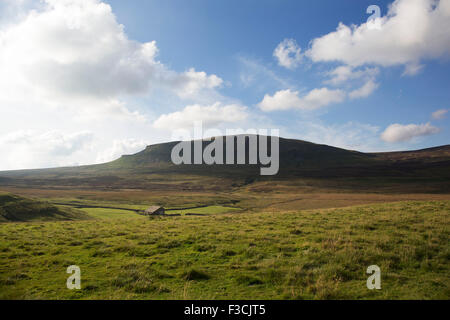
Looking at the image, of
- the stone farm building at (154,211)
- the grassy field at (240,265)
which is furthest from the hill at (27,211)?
the grassy field at (240,265)

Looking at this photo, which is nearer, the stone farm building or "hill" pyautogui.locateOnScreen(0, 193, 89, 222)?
"hill" pyautogui.locateOnScreen(0, 193, 89, 222)

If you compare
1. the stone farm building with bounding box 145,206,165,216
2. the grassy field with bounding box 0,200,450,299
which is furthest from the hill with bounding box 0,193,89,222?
the grassy field with bounding box 0,200,450,299

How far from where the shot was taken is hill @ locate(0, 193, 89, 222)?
3428cm

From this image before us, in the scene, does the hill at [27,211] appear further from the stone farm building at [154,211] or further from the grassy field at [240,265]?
the grassy field at [240,265]

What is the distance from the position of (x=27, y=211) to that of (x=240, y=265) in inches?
1645

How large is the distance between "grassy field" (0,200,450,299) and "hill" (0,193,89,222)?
25.9 meters

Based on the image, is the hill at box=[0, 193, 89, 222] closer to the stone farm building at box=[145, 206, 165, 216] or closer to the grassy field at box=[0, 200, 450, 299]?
the stone farm building at box=[145, 206, 165, 216]

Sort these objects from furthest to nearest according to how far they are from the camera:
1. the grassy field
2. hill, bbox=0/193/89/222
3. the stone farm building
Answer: the stone farm building < hill, bbox=0/193/89/222 < the grassy field

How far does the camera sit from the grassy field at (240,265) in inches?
278

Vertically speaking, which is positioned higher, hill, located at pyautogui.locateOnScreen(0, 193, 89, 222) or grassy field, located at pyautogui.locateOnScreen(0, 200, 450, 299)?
grassy field, located at pyautogui.locateOnScreen(0, 200, 450, 299)

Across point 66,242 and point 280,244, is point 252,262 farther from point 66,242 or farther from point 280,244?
point 66,242

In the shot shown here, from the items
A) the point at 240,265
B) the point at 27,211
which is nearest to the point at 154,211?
the point at 27,211
